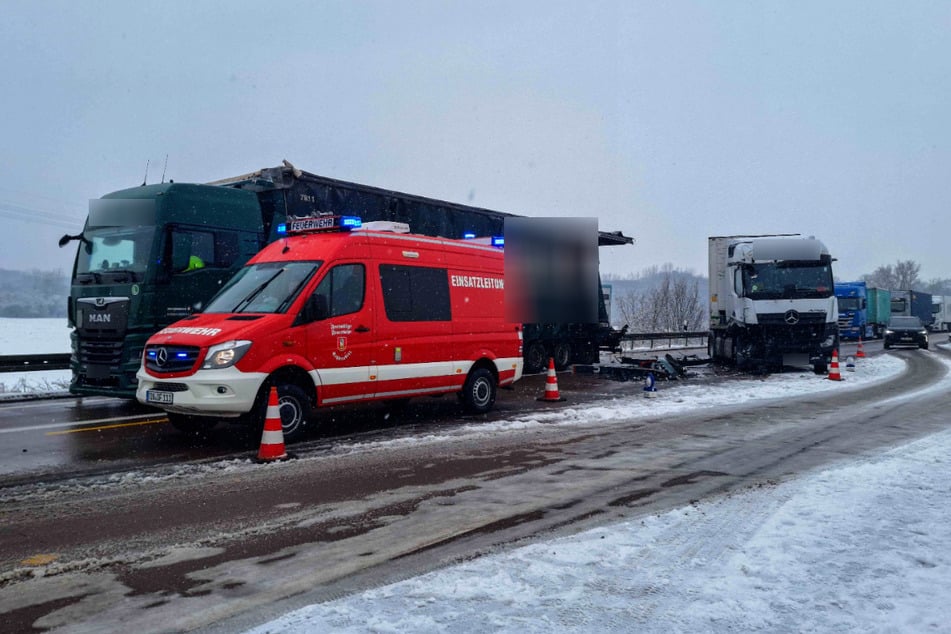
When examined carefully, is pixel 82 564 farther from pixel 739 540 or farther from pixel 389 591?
pixel 739 540

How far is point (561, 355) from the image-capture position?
18781 mm

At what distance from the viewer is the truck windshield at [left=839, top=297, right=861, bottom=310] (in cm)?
3978

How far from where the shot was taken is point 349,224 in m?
9.02

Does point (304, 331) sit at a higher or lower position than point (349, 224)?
lower

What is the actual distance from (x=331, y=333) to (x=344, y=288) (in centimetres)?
61

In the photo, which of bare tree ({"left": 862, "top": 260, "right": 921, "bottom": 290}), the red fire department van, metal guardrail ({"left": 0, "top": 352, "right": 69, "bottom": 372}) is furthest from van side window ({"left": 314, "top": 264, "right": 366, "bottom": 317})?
bare tree ({"left": 862, "top": 260, "right": 921, "bottom": 290})

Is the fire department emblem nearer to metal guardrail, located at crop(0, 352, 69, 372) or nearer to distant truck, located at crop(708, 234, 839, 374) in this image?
metal guardrail, located at crop(0, 352, 69, 372)

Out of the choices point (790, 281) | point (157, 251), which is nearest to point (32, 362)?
point (157, 251)

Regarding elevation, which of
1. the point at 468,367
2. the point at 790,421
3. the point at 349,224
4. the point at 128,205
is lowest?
the point at 790,421

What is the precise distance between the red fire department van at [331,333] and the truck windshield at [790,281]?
1047 centimetres

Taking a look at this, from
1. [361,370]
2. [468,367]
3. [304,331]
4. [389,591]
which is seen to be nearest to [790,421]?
[468,367]

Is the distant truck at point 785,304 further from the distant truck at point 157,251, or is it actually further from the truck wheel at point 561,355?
the distant truck at point 157,251

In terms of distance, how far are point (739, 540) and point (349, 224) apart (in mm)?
5959

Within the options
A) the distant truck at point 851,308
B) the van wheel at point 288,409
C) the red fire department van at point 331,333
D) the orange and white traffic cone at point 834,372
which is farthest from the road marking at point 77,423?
the distant truck at point 851,308
